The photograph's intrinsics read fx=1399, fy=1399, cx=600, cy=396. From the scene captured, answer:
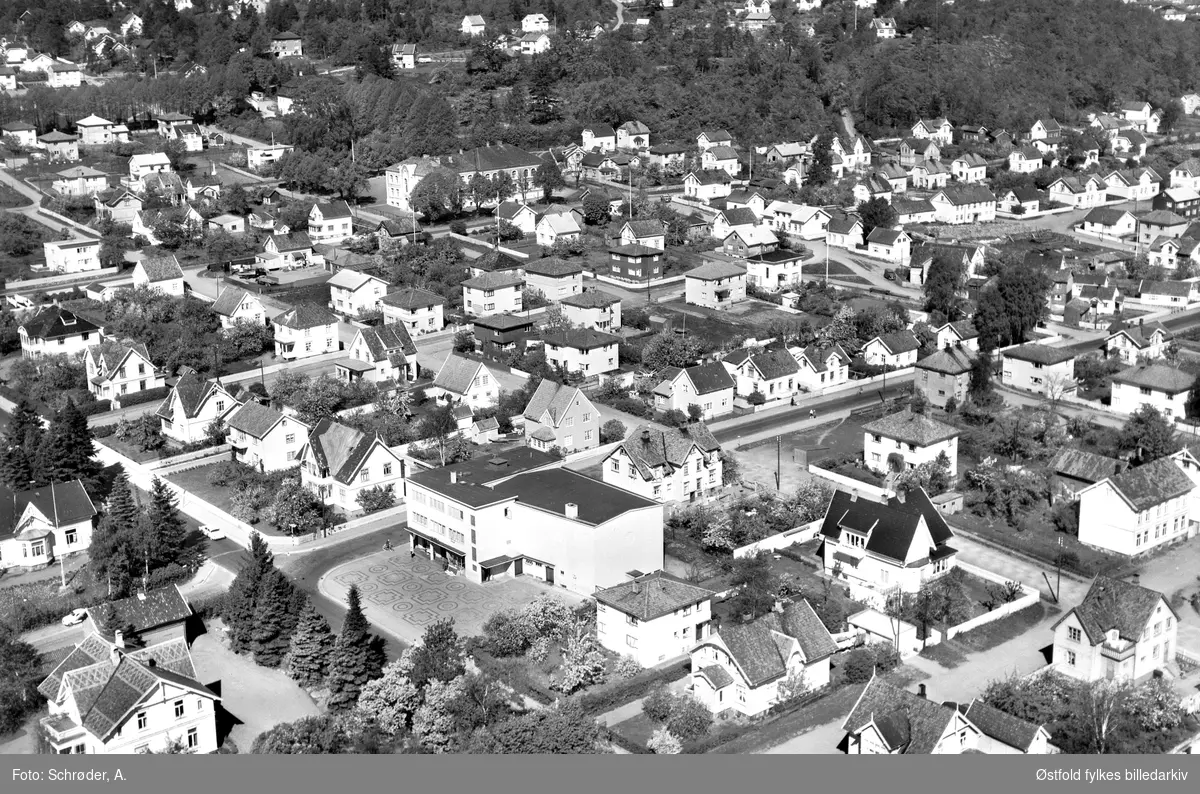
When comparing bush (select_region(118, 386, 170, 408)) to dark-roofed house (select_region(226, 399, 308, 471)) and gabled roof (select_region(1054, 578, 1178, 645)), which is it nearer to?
dark-roofed house (select_region(226, 399, 308, 471))

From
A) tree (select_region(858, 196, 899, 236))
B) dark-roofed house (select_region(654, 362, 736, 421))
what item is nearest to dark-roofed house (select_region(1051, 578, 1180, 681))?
dark-roofed house (select_region(654, 362, 736, 421))

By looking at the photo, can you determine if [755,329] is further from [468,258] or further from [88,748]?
[88,748]

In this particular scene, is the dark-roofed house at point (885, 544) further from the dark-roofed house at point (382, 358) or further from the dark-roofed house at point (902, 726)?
the dark-roofed house at point (382, 358)

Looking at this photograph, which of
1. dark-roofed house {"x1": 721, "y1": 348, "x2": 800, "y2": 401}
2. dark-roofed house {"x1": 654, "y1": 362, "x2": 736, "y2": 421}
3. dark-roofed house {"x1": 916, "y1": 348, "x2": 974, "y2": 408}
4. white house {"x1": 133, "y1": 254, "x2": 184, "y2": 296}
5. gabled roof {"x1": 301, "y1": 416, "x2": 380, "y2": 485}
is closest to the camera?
gabled roof {"x1": 301, "y1": 416, "x2": 380, "y2": 485}

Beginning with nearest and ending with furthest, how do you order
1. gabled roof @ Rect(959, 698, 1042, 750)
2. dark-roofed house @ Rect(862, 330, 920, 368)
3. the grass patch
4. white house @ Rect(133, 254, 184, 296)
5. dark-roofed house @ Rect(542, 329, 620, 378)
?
gabled roof @ Rect(959, 698, 1042, 750) → the grass patch → dark-roofed house @ Rect(542, 329, 620, 378) → dark-roofed house @ Rect(862, 330, 920, 368) → white house @ Rect(133, 254, 184, 296)

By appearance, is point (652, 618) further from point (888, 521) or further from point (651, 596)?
point (888, 521)

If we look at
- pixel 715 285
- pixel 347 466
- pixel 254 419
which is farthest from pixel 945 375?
pixel 254 419

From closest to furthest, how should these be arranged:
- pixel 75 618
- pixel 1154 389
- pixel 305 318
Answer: pixel 75 618, pixel 1154 389, pixel 305 318
